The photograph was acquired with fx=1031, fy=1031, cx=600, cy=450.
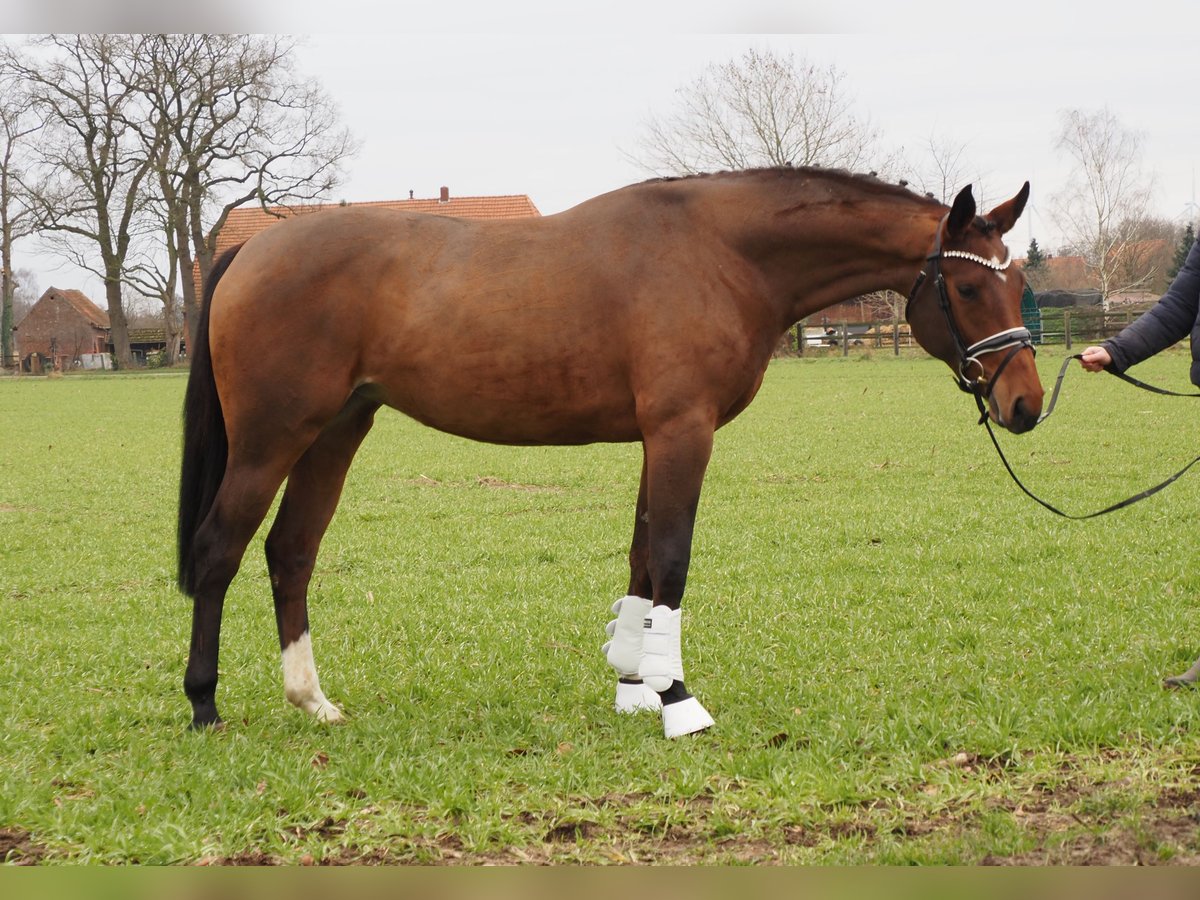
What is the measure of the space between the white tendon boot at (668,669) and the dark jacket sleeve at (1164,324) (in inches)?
91.3

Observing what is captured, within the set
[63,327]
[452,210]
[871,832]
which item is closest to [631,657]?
[871,832]

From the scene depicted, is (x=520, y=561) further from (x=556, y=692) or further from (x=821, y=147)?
(x=821, y=147)

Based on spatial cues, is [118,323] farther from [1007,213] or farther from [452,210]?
[1007,213]

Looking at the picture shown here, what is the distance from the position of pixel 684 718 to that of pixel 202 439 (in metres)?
2.49

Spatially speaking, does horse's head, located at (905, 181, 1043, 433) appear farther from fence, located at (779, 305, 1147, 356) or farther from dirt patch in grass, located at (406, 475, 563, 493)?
fence, located at (779, 305, 1147, 356)

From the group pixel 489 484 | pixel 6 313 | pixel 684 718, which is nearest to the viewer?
pixel 684 718

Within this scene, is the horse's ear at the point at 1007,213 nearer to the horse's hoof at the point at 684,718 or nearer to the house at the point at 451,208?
the horse's hoof at the point at 684,718

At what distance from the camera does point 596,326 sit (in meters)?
4.36

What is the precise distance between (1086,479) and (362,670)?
894 centimetres

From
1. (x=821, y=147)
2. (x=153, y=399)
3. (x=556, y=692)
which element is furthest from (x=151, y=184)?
(x=556, y=692)

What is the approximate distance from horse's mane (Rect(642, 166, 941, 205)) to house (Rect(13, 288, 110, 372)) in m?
84.2

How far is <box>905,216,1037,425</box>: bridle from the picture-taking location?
14.1 feet

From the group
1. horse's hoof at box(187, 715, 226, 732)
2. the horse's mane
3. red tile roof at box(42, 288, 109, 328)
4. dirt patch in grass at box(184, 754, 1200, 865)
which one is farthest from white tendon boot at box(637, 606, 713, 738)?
red tile roof at box(42, 288, 109, 328)

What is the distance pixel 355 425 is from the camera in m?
4.85
